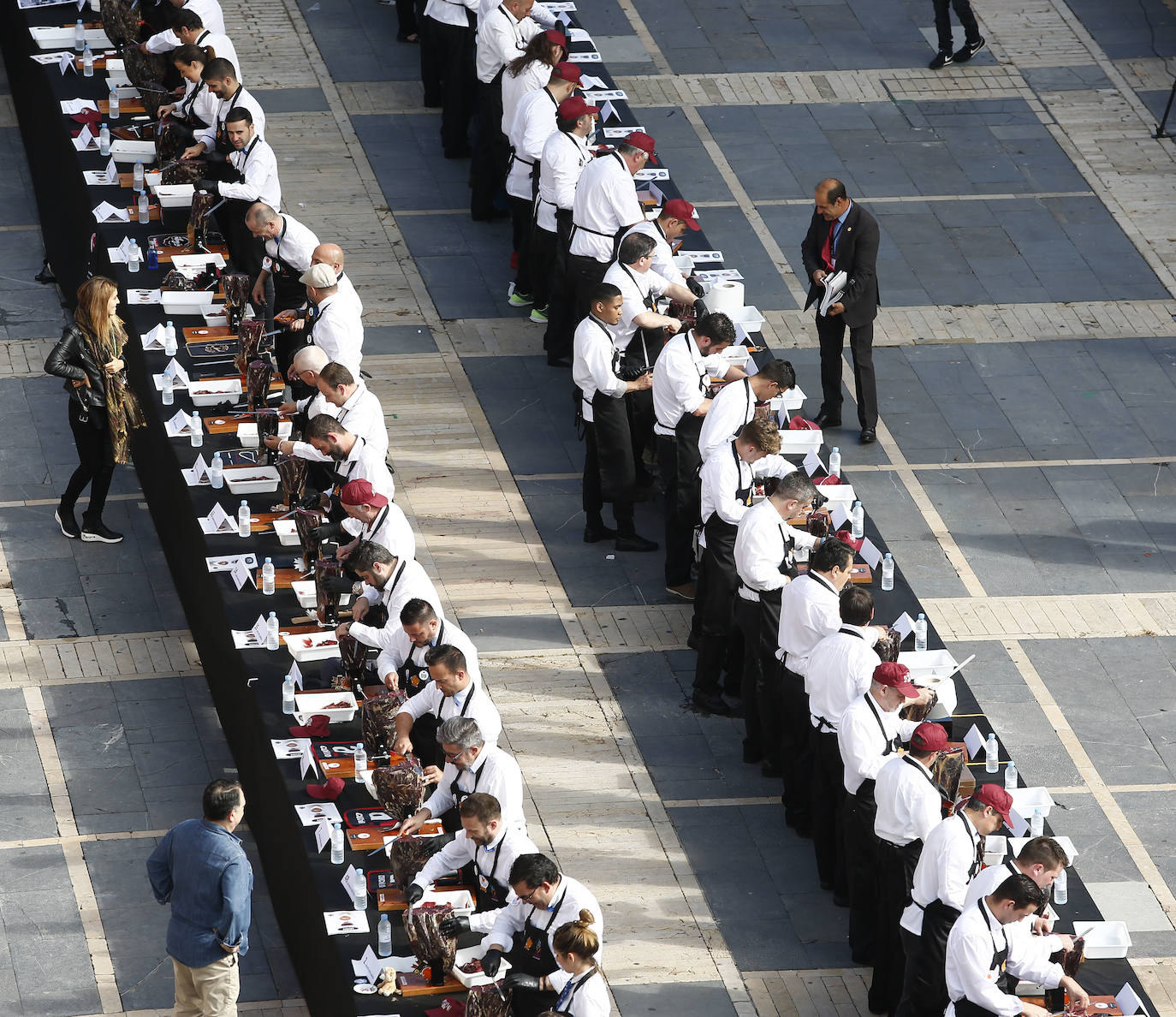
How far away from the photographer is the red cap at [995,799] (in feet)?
33.6

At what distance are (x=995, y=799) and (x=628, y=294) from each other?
222 inches

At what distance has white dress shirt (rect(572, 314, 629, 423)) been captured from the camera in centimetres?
1409

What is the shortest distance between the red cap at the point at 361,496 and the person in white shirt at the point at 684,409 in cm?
259

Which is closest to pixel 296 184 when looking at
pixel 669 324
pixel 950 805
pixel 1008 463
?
pixel 669 324

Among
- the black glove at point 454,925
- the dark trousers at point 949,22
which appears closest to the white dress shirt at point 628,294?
the black glove at point 454,925

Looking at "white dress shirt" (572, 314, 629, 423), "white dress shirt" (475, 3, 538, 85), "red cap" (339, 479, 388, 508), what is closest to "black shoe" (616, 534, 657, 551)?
"white dress shirt" (572, 314, 629, 423)

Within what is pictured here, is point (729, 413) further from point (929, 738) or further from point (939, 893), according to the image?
point (939, 893)

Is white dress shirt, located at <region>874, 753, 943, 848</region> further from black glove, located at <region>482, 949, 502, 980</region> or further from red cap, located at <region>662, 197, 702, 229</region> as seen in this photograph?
red cap, located at <region>662, 197, 702, 229</region>

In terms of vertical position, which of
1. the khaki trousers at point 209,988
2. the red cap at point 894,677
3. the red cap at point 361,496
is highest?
the red cap at point 361,496

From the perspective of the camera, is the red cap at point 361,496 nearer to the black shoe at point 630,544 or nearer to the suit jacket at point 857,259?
the black shoe at point 630,544

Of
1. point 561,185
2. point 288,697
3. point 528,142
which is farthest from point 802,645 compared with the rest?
point 528,142

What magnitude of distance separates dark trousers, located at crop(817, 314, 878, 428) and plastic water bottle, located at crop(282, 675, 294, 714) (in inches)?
243

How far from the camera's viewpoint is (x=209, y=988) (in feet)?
32.8

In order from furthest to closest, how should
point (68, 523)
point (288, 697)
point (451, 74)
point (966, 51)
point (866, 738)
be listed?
point (966, 51) → point (451, 74) → point (68, 523) → point (288, 697) → point (866, 738)
